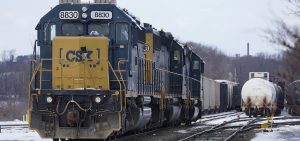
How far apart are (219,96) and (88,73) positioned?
3450cm

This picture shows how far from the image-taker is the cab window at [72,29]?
1566cm

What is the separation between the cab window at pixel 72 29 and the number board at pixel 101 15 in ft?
1.55

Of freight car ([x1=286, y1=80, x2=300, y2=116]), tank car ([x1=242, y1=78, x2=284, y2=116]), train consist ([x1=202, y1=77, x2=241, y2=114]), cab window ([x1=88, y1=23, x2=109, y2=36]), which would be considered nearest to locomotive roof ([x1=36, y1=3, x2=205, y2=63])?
cab window ([x1=88, y1=23, x2=109, y2=36])

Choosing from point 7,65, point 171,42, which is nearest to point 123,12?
point 171,42

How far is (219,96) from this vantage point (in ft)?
160

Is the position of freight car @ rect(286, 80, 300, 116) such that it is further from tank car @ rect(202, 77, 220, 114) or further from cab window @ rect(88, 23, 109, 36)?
cab window @ rect(88, 23, 109, 36)

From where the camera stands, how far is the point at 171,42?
22.9m

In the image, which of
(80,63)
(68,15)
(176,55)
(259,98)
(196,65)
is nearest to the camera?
(80,63)

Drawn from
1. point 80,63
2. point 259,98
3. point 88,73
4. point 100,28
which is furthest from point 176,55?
point 259,98

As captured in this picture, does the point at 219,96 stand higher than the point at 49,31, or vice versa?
the point at 49,31

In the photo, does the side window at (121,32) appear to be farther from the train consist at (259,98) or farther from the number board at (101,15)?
the train consist at (259,98)

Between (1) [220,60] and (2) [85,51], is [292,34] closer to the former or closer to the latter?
(2) [85,51]

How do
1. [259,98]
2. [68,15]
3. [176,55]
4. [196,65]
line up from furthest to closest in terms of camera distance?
[259,98] < [196,65] < [176,55] < [68,15]

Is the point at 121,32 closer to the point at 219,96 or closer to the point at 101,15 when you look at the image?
the point at 101,15
